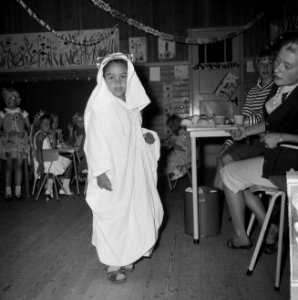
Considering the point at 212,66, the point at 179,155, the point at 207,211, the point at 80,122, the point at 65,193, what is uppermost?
the point at 212,66

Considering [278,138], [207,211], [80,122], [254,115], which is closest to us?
[278,138]

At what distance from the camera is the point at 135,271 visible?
8.12ft

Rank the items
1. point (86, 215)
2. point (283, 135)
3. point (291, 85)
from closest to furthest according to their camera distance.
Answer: point (283, 135), point (291, 85), point (86, 215)

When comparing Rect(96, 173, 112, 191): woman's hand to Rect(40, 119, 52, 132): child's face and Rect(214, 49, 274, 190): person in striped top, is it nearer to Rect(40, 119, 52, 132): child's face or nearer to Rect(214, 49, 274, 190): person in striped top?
Rect(214, 49, 274, 190): person in striped top

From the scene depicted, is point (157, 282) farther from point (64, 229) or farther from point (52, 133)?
point (52, 133)

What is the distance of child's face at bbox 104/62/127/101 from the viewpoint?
7.93 ft

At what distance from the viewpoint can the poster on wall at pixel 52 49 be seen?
25.1ft

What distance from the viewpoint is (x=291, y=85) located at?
7.25ft

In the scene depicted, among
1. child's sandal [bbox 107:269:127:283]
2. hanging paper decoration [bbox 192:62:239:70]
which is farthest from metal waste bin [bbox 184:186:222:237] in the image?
hanging paper decoration [bbox 192:62:239:70]

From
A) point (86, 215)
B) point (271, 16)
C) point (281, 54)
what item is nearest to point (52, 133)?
point (86, 215)

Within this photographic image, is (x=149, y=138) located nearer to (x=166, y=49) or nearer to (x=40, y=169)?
(x=40, y=169)

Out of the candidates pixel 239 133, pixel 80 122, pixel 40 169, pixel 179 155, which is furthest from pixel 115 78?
pixel 80 122

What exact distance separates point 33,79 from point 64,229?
5002 mm

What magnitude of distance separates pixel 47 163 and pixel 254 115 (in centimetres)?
287
